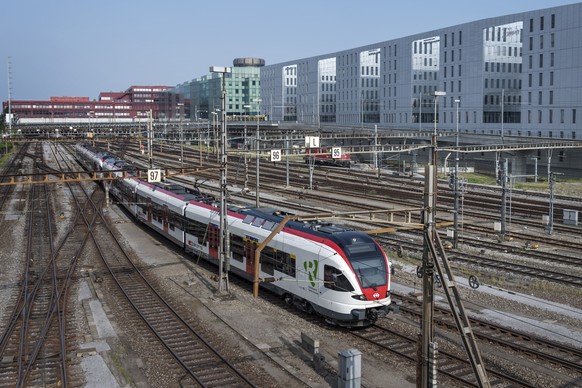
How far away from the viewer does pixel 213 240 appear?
2648 cm

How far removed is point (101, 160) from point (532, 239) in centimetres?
4272

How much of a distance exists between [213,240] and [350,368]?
13.6 meters

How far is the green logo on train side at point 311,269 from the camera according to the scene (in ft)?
62.0

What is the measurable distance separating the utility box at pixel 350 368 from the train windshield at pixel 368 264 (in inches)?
164

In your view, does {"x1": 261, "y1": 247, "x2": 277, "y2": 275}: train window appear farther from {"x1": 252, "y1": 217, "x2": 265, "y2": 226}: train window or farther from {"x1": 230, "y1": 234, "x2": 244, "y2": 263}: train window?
{"x1": 230, "y1": 234, "x2": 244, "y2": 263}: train window

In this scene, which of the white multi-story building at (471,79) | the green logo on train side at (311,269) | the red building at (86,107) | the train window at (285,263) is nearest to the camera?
the green logo on train side at (311,269)

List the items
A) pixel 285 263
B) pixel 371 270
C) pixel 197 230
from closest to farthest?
pixel 371 270
pixel 285 263
pixel 197 230

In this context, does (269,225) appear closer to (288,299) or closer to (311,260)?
(288,299)

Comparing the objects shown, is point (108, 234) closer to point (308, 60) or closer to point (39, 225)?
point (39, 225)

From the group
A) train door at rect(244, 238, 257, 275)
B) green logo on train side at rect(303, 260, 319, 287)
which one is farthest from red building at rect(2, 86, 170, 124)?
green logo on train side at rect(303, 260, 319, 287)

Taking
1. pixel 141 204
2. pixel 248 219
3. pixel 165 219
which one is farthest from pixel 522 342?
pixel 141 204

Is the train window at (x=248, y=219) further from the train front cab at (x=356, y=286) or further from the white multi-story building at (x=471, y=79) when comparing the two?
the white multi-story building at (x=471, y=79)

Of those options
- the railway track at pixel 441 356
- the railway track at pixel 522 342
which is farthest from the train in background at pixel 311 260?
the railway track at pixel 522 342

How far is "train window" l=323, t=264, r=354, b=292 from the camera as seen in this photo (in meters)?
17.9
